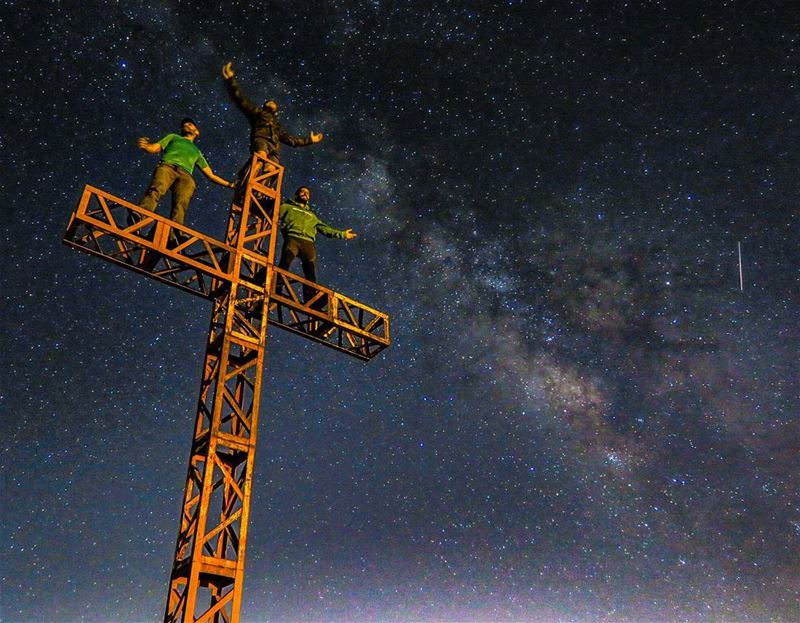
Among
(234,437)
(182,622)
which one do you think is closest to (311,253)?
(234,437)

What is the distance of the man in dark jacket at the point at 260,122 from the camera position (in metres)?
10.8

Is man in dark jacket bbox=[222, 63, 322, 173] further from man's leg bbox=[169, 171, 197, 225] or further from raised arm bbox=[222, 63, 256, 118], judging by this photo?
man's leg bbox=[169, 171, 197, 225]

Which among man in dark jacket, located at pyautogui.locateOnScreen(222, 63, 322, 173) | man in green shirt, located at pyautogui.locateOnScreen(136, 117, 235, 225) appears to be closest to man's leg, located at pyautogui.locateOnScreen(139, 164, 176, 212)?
man in green shirt, located at pyautogui.locateOnScreen(136, 117, 235, 225)

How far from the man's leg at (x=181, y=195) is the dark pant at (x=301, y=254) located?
2.12 meters

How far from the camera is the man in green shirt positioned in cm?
940

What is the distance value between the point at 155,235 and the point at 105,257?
68 centimetres

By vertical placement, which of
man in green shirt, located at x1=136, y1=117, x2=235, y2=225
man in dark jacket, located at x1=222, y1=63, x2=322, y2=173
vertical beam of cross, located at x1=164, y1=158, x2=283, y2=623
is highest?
man in dark jacket, located at x1=222, y1=63, x2=322, y2=173

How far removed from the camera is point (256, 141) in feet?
35.6

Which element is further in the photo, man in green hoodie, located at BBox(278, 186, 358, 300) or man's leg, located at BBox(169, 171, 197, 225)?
man in green hoodie, located at BBox(278, 186, 358, 300)

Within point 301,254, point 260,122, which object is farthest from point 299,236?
point 260,122

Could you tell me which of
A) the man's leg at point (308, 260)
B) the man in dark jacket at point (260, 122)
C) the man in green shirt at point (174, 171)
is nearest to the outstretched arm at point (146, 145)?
the man in green shirt at point (174, 171)

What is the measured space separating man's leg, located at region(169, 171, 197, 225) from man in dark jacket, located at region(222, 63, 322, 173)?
139cm

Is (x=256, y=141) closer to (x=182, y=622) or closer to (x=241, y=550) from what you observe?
(x=241, y=550)

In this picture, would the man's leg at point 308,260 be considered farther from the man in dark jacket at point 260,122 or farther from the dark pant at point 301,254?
the man in dark jacket at point 260,122
